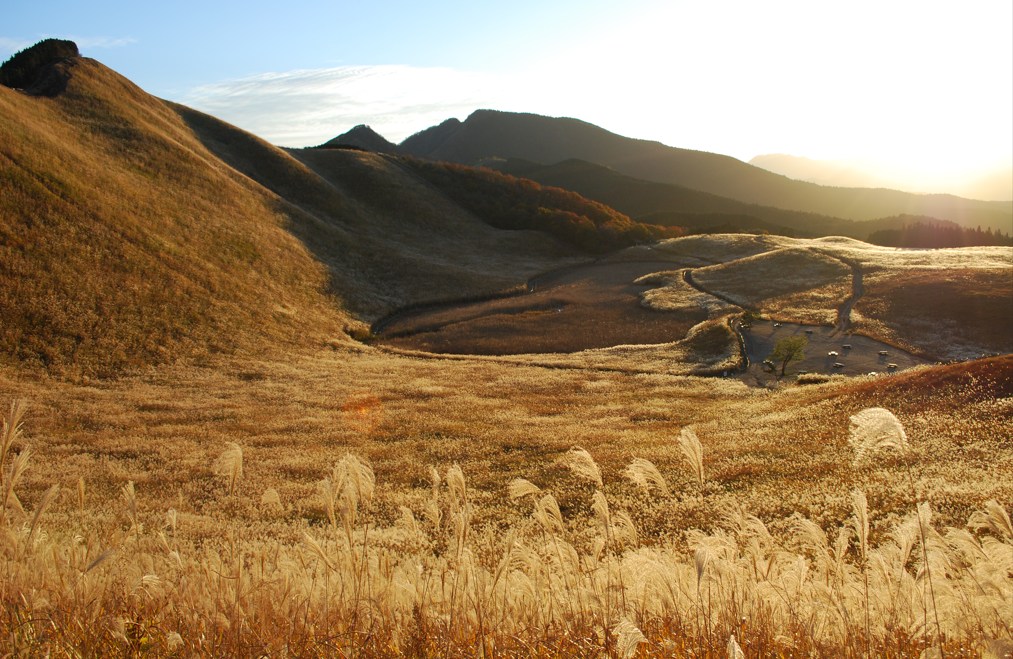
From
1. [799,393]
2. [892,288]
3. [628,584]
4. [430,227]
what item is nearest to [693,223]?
[430,227]

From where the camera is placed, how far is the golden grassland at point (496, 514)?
5707 mm

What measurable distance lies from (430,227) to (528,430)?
79.4 metres

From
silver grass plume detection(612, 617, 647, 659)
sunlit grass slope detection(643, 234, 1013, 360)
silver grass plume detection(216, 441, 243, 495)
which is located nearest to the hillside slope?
sunlit grass slope detection(643, 234, 1013, 360)

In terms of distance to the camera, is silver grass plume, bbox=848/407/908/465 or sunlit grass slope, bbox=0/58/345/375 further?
sunlit grass slope, bbox=0/58/345/375

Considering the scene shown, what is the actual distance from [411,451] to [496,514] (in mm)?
8126

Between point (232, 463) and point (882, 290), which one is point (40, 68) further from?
point (232, 463)

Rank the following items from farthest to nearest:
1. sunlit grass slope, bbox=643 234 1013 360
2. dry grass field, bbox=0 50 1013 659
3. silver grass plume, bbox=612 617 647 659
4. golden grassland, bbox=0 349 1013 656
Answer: sunlit grass slope, bbox=643 234 1013 360
dry grass field, bbox=0 50 1013 659
golden grassland, bbox=0 349 1013 656
silver grass plume, bbox=612 617 647 659

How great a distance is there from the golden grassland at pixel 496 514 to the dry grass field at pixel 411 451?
0.08m

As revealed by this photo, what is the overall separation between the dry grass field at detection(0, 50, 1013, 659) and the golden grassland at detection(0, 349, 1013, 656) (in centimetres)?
8

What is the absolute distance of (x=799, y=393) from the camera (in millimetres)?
32406

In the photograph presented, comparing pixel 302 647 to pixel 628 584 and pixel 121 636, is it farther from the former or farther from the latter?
pixel 628 584

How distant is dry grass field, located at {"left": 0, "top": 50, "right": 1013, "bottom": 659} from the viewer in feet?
19.1

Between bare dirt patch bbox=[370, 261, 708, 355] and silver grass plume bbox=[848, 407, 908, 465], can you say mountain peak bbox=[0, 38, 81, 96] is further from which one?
silver grass plume bbox=[848, 407, 908, 465]

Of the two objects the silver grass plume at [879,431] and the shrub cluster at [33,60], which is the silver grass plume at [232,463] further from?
the shrub cluster at [33,60]
